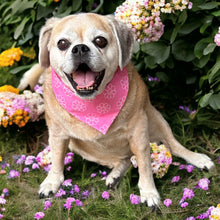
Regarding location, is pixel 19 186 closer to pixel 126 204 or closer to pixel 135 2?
pixel 126 204

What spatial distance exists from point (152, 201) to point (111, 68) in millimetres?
868

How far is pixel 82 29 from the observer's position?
7.53ft

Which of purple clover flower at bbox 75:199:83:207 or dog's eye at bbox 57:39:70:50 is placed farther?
purple clover flower at bbox 75:199:83:207

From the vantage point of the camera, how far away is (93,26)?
2.30 m

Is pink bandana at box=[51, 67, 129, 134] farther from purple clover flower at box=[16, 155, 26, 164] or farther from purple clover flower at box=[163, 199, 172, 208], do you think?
purple clover flower at box=[16, 155, 26, 164]

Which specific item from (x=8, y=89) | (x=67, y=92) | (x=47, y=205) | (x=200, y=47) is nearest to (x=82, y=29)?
(x=67, y=92)

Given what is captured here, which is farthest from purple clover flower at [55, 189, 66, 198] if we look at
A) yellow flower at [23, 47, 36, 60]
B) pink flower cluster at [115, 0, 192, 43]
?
yellow flower at [23, 47, 36, 60]

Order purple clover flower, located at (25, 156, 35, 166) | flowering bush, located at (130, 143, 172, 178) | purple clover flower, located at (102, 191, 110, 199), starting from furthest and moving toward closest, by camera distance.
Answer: purple clover flower, located at (25, 156, 35, 166) → flowering bush, located at (130, 143, 172, 178) → purple clover flower, located at (102, 191, 110, 199)

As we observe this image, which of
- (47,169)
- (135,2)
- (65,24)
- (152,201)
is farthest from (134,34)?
(47,169)

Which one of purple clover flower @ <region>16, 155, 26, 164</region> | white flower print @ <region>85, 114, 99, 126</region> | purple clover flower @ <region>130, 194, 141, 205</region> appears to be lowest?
purple clover flower @ <region>16, 155, 26, 164</region>

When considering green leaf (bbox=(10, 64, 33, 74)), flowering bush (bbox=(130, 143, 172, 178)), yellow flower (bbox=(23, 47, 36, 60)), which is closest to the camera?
flowering bush (bbox=(130, 143, 172, 178))

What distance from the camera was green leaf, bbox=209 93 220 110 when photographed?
2.82 meters

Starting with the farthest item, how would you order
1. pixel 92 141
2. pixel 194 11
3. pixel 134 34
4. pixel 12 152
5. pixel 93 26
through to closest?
1. pixel 12 152
2. pixel 194 11
3. pixel 92 141
4. pixel 134 34
5. pixel 93 26

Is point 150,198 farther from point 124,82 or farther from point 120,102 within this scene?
point 124,82
